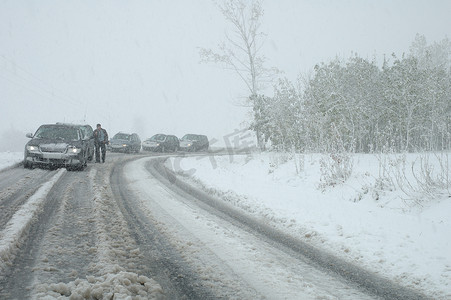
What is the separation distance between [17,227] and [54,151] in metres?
7.57

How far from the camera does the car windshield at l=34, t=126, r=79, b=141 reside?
1173 cm

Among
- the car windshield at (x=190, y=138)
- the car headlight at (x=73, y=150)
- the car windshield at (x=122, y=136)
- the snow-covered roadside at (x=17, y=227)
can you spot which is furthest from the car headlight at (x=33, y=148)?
the car windshield at (x=190, y=138)

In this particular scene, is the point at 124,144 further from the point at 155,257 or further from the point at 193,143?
the point at 155,257

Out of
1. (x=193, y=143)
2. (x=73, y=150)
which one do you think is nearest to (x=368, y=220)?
(x=73, y=150)

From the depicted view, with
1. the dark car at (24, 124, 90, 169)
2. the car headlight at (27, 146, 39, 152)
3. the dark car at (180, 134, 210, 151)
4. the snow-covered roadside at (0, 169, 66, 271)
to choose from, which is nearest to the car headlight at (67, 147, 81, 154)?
the dark car at (24, 124, 90, 169)

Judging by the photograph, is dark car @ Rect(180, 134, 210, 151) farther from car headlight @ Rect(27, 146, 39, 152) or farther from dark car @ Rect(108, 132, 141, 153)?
car headlight @ Rect(27, 146, 39, 152)

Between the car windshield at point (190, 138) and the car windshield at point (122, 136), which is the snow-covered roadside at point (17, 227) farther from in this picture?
the car windshield at point (190, 138)

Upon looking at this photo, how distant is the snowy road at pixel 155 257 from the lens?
2.80 metres

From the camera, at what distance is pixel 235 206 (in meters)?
6.96

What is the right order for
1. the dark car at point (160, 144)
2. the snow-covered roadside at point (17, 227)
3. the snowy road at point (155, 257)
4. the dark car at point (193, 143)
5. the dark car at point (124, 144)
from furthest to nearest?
the dark car at point (193, 143) → the dark car at point (160, 144) → the dark car at point (124, 144) → the snow-covered roadside at point (17, 227) → the snowy road at point (155, 257)

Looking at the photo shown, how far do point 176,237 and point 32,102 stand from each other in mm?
232961

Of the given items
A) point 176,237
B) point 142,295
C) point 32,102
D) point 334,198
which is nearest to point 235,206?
point 334,198

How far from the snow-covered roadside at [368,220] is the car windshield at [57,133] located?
252 inches

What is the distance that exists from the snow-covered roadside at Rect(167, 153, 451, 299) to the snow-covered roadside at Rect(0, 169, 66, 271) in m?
3.88
